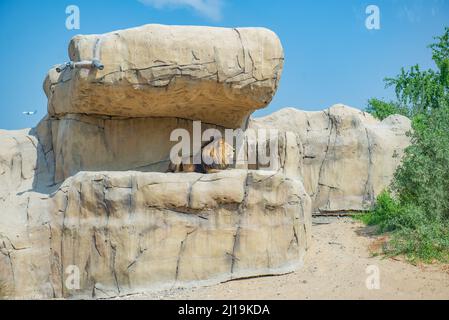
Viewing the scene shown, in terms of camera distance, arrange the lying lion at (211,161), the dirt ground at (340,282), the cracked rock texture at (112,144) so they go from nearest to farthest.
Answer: the dirt ground at (340,282), the lying lion at (211,161), the cracked rock texture at (112,144)

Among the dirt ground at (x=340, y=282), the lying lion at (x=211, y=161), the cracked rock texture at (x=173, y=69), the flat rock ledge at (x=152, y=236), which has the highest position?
the cracked rock texture at (x=173, y=69)

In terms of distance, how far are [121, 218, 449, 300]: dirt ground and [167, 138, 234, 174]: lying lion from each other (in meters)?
2.37

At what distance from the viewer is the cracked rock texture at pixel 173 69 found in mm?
10000

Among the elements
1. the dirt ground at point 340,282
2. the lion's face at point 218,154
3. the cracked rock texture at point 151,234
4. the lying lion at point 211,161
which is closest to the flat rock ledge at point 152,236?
the cracked rock texture at point 151,234

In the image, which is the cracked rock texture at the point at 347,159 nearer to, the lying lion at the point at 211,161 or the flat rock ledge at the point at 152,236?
the lying lion at the point at 211,161

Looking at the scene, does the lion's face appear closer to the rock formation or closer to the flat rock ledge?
the rock formation

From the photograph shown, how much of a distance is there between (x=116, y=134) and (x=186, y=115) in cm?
154

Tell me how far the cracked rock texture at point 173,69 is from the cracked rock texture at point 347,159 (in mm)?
→ 3495

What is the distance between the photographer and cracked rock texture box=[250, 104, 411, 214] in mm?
14523

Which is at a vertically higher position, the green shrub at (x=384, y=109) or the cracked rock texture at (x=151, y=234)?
the green shrub at (x=384, y=109)

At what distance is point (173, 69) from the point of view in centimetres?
1001

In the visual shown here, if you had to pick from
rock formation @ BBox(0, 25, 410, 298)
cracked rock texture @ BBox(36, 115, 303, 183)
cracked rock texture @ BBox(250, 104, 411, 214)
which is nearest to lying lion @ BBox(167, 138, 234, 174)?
rock formation @ BBox(0, 25, 410, 298)

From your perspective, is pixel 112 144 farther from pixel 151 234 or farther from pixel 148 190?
pixel 151 234
